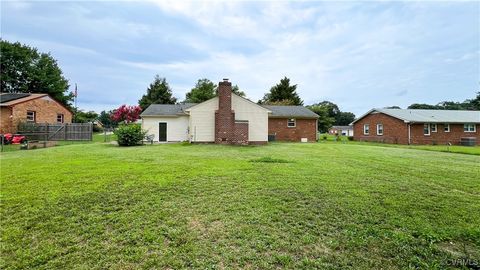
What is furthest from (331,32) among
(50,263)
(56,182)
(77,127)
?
(77,127)

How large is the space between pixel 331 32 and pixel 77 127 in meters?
21.8

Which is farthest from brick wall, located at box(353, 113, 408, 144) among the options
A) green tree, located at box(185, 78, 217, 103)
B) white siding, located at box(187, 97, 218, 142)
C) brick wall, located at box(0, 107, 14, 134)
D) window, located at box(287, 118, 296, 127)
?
brick wall, located at box(0, 107, 14, 134)


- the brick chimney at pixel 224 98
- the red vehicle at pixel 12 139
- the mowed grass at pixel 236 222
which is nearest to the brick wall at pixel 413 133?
the brick chimney at pixel 224 98

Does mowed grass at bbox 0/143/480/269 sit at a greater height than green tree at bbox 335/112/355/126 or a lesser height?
lesser

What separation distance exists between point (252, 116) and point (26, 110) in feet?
67.5

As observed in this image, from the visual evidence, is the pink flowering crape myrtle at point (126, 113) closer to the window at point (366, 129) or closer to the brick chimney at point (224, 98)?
the brick chimney at point (224, 98)

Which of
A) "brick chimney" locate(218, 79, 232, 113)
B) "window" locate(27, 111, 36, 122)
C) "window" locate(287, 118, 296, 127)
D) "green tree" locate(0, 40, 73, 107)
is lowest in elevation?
"window" locate(287, 118, 296, 127)

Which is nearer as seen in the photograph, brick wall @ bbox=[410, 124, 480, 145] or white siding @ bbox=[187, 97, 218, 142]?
white siding @ bbox=[187, 97, 218, 142]

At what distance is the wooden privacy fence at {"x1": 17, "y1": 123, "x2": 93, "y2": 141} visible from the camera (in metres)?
20.9

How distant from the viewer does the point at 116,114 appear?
3153 cm

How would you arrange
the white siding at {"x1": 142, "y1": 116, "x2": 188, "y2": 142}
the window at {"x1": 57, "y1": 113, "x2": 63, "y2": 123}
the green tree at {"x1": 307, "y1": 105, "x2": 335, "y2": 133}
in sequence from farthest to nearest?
1. the green tree at {"x1": 307, "y1": 105, "x2": 335, "y2": 133}
2. the window at {"x1": 57, "y1": 113, "x2": 63, "y2": 123}
3. the white siding at {"x1": 142, "y1": 116, "x2": 188, "y2": 142}

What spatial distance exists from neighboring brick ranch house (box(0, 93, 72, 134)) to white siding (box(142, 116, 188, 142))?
11.1 metres

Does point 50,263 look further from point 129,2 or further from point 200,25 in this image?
point 200,25

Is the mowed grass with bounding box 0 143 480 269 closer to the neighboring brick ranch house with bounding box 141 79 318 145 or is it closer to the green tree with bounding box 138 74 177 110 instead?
the neighboring brick ranch house with bounding box 141 79 318 145
